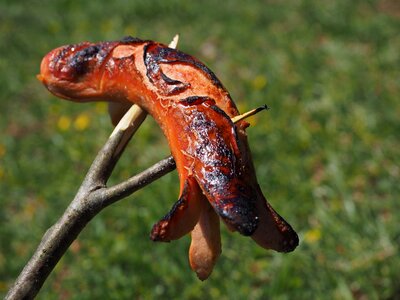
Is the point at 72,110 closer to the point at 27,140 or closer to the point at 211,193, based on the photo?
the point at 27,140

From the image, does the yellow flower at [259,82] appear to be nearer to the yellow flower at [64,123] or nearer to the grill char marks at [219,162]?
the yellow flower at [64,123]

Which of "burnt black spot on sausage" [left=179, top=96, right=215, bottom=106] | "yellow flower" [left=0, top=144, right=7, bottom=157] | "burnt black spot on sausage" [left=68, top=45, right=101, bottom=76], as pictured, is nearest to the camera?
A: "burnt black spot on sausage" [left=179, top=96, right=215, bottom=106]

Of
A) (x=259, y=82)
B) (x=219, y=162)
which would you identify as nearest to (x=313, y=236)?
(x=259, y=82)

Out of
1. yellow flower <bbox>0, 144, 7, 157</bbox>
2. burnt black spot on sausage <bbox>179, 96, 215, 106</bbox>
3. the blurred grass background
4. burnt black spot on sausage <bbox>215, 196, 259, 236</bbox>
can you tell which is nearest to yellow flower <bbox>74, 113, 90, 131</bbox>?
the blurred grass background

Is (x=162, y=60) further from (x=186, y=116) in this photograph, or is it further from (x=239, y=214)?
(x=239, y=214)

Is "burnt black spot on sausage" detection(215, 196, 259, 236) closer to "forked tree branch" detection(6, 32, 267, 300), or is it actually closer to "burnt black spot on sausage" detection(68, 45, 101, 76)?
"forked tree branch" detection(6, 32, 267, 300)

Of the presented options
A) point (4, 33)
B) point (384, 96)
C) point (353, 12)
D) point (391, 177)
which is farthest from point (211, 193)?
point (4, 33)
